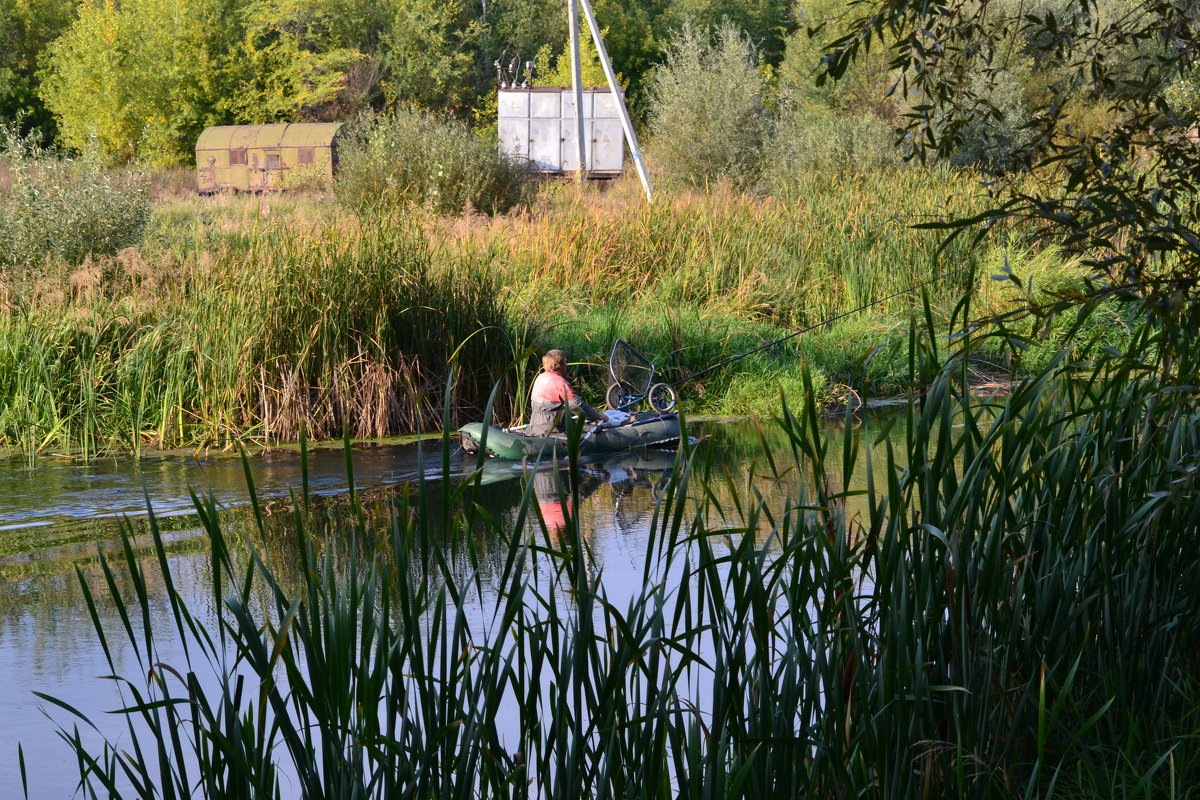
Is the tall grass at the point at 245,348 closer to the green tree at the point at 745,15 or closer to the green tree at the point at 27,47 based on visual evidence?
the green tree at the point at 27,47

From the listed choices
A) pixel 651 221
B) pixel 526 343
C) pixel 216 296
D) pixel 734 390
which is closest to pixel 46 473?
pixel 216 296

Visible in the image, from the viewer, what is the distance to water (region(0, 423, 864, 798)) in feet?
16.8

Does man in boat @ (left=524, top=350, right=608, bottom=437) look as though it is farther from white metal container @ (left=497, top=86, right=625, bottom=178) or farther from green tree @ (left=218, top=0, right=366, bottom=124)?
green tree @ (left=218, top=0, right=366, bottom=124)

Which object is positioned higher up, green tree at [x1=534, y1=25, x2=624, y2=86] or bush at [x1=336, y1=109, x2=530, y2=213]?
green tree at [x1=534, y1=25, x2=624, y2=86]

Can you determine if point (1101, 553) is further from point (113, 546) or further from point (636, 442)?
point (636, 442)

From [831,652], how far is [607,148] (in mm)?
27217

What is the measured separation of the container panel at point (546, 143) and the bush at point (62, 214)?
1608cm

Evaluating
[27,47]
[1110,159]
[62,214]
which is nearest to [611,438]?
[62,214]

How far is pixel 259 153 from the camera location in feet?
96.4

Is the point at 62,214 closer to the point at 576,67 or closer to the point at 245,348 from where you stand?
the point at 245,348

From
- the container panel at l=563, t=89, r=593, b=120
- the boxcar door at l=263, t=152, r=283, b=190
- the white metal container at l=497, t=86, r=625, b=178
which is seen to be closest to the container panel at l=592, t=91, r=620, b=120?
the white metal container at l=497, t=86, r=625, b=178

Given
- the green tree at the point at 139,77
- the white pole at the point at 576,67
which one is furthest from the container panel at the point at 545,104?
the green tree at the point at 139,77

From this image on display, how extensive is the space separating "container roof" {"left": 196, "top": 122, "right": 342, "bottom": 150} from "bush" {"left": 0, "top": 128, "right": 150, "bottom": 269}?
50.4ft

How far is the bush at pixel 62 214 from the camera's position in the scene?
1270 cm
